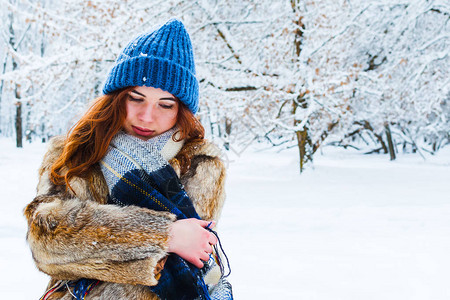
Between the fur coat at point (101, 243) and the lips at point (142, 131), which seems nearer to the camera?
the fur coat at point (101, 243)

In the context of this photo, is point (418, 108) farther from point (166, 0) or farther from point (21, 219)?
point (21, 219)

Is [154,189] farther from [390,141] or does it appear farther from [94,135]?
[390,141]

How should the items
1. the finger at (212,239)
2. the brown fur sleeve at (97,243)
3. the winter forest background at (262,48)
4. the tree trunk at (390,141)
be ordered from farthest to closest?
the tree trunk at (390,141)
the winter forest background at (262,48)
the finger at (212,239)
the brown fur sleeve at (97,243)

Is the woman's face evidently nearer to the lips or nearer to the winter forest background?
the lips

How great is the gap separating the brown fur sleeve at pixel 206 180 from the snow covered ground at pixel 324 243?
1.51 m

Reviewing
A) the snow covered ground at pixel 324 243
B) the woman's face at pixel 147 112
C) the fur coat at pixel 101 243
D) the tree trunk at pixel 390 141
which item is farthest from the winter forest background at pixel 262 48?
the tree trunk at pixel 390 141

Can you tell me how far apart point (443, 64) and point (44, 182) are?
8916 millimetres

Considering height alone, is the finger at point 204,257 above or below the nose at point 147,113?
below

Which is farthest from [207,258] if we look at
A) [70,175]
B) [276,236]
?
[276,236]

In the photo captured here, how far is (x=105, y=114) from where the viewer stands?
1366mm

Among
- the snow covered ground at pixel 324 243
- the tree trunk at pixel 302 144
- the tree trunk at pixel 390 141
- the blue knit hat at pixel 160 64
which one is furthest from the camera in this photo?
the tree trunk at pixel 390 141

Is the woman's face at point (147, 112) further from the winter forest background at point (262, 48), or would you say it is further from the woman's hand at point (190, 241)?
the winter forest background at point (262, 48)

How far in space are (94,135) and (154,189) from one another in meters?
0.36

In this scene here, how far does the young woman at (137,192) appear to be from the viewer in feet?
3.57
